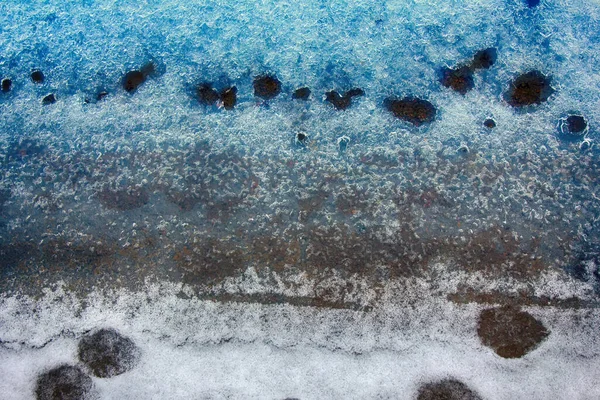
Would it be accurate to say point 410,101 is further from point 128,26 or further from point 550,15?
point 128,26

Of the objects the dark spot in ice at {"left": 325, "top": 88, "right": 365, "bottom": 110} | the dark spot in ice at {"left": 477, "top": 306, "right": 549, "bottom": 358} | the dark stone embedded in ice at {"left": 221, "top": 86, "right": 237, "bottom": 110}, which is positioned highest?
the dark spot in ice at {"left": 325, "top": 88, "right": 365, "bottom": 110}

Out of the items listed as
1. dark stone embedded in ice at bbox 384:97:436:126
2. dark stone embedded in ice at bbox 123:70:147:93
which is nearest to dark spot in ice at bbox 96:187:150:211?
dark stone embedded in ice at bbox 123:70:147:93

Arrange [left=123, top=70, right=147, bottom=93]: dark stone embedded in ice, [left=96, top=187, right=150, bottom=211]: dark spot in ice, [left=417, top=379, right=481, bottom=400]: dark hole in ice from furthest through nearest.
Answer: [left=123, top=70, right=147, bottom=93]: dark stone embedded in ice, [left=96, top=187, right=150, bottom=211]: dark spot in ice, [left=417, top=379, right=481, bottom=400]: dark hole in ice

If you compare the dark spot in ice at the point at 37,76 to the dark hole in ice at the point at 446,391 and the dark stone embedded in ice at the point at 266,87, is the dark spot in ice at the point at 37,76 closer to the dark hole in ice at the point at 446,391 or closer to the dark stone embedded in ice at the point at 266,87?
the dark stone embedded in ice at the point at 266,87

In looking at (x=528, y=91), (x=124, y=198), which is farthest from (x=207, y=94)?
(x=528, y=91)

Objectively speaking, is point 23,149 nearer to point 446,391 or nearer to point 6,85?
point 6,85

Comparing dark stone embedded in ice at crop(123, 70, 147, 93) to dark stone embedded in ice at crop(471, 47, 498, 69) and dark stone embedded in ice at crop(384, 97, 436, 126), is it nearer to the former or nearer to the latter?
dark stone embedded in ice at crop(384, 97, 436, 126)

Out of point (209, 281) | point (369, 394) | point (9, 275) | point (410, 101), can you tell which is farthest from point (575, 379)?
point (9, 275)
